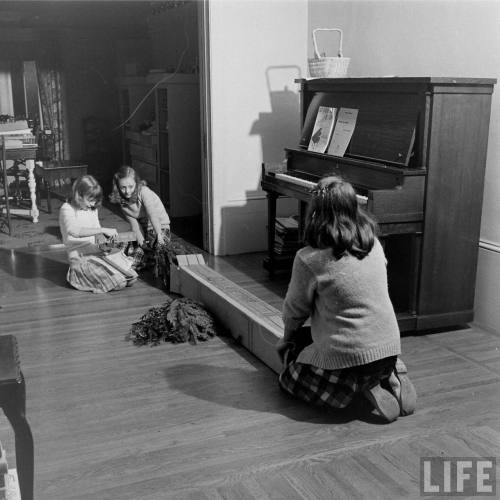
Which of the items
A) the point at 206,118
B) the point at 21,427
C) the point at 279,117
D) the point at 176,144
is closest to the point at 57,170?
the point at 176,144

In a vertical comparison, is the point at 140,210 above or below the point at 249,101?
below

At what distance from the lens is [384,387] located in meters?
3.12

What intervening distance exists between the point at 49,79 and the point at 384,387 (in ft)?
28.9

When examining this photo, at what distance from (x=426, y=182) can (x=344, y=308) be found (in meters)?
1.30

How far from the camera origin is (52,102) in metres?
10.6

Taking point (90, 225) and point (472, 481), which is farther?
point (90, 225)

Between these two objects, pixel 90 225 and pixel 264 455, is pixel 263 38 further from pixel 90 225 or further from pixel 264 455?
pixel 264 455

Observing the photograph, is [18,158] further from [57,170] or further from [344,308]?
[344,308]

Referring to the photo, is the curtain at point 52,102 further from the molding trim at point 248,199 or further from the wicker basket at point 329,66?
the wicker basket at point 329,66

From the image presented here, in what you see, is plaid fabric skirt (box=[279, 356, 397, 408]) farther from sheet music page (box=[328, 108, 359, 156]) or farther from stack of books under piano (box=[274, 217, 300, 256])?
stack of books under piano (box=[274, 217, 300, 256])

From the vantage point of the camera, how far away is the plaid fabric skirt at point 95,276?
16.5ft

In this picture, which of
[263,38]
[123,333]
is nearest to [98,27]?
[263,38]

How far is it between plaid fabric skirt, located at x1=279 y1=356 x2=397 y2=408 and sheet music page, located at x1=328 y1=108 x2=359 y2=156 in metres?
1.92

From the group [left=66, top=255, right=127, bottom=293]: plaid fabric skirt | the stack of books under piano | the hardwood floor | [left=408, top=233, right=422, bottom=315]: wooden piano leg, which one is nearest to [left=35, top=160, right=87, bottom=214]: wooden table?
[left=66, top=255, right=127, bottom=293]: plaid fabric skirt
